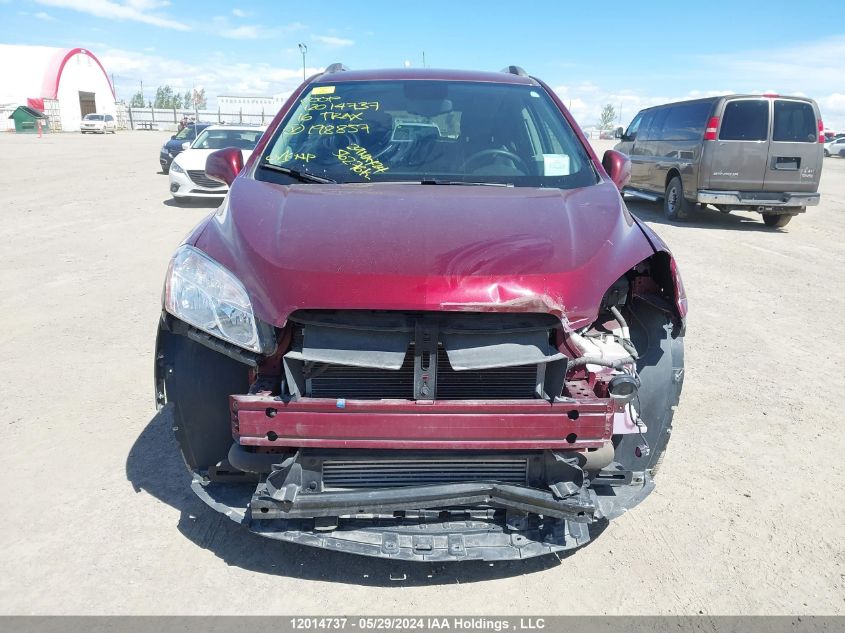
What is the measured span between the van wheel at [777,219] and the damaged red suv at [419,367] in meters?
10.3

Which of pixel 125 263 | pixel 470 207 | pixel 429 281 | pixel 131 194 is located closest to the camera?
pixel 429 281

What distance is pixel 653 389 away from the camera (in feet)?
9.02

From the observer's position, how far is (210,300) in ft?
→ 7.61

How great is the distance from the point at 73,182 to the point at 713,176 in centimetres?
1390

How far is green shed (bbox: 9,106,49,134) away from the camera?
47906 mm

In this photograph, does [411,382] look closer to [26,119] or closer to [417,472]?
[417,472]

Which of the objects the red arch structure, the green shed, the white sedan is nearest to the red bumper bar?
the white sedan

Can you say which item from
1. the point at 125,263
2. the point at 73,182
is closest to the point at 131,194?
the point at 73,182

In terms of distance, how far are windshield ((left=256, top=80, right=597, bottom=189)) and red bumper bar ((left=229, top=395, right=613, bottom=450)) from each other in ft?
4.09

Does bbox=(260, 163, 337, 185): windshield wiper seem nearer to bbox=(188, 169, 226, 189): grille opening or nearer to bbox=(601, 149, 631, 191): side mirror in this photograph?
bbox=(601, 149, 631, 191): side mirror

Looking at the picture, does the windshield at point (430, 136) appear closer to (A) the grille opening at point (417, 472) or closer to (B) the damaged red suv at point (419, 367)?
(B) the damaged red suv at point (419, 367)

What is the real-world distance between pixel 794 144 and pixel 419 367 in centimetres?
1050

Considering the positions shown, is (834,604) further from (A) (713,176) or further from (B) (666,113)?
(B) (666,113)

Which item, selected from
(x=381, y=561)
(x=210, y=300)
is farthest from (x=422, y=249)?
(x=381, y=561)
